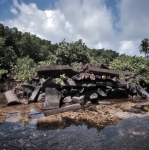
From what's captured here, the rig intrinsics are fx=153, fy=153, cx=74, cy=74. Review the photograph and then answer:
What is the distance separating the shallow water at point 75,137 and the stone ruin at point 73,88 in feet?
6.90

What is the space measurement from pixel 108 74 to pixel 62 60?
4.75 m

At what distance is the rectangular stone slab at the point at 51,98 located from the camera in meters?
6.06

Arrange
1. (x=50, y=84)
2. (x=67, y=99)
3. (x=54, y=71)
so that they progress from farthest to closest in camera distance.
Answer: (x=54, y=71) < (x=50, y=84) < (x=67, y=99)

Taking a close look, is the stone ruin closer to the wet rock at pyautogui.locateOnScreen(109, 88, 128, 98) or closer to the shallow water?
the wet rock at pyautogui.locateOnScreen(109, 88, 128, 98)

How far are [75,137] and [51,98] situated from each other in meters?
2.89

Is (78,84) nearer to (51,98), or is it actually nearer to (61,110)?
(51,98)

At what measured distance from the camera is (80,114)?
5.41 m

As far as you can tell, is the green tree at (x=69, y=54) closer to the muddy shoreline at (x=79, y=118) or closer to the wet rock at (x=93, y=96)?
the wet rock at (x=93, y=96)

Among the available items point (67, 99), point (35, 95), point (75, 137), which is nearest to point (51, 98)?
point (67, 99)

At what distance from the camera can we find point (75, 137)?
3756 mm

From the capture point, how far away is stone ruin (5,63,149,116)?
6.80 meters

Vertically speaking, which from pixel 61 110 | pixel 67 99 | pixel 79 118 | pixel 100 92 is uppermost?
pixel 100 92

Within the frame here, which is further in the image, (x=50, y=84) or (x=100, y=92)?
(x=100, y=92)

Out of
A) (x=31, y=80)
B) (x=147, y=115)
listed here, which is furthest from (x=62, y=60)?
(x=147, y=115)
